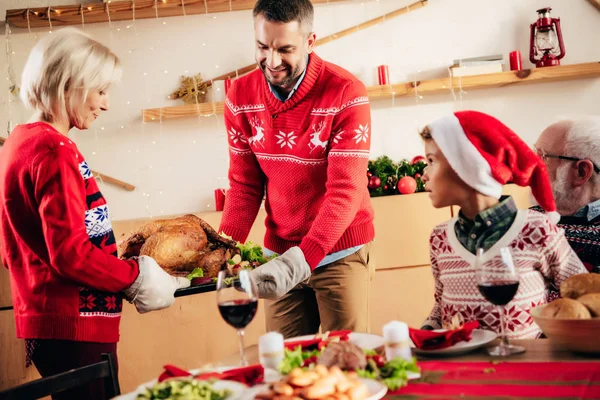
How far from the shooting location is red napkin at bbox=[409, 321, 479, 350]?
1338mm

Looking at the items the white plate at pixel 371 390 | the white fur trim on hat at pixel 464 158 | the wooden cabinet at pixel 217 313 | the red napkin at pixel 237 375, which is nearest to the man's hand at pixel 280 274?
the white fur trim on hat at pixel 464 158

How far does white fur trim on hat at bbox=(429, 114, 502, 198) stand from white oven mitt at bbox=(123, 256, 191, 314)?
0.80 meters

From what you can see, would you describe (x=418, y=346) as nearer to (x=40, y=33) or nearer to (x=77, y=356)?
(x=77, y=356)

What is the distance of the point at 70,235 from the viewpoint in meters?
1.70

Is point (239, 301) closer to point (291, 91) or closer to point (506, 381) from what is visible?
point (506, 381)

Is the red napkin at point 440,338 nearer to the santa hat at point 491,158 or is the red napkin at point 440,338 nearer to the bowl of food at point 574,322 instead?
the bowl of food at point 574,322

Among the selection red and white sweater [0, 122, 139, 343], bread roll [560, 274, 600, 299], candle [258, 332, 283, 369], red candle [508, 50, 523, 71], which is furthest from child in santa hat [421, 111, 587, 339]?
red candle [508, 50, 523, 71]

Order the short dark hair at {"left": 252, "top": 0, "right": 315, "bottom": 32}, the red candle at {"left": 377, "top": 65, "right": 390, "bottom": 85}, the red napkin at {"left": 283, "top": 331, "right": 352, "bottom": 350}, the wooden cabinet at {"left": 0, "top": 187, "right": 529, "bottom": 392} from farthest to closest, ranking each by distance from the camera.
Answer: the red candle at {"left": 377, "top": 65, "right": 390, "bottom": 85}, the wooden cabinet at {"left": 0, "top": 187, "right": 529, "bottom": 392}, the short dark hair at {"left": 252, "top": 0, "right": 315, "bottom": 32}, the red napkin at {"left": 283, "top": 331, "right": 352, "bottom": 350}

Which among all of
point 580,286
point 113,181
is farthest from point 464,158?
point 113,181

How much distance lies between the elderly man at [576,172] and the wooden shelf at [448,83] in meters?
1.86

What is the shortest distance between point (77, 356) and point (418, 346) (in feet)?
2.96

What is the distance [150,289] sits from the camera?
1.84 metres

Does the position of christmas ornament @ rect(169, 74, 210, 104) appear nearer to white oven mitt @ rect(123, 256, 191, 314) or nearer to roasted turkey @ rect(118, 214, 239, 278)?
roasted turkey @ rect(118, 214, 239, 278)

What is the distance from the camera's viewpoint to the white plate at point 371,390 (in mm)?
1046
